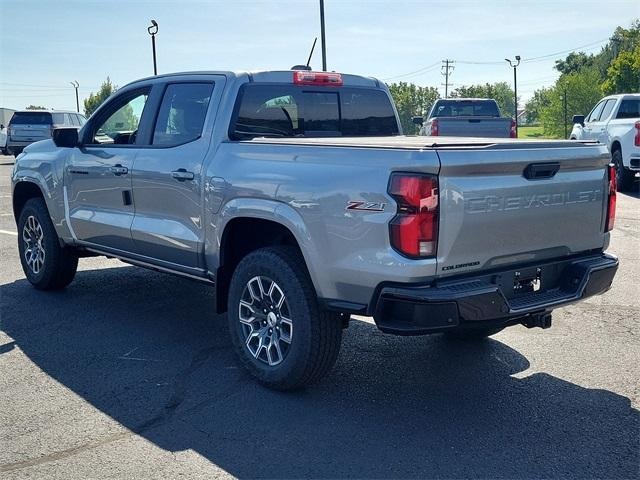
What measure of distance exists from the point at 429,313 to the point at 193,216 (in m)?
2.03

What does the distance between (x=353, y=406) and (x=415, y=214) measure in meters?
1.27

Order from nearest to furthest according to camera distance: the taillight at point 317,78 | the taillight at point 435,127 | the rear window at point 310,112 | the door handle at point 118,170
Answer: the rear window at point 310,112
the taillight at point 317,78
the door handle at point 118,170
the taillight at point 435,127

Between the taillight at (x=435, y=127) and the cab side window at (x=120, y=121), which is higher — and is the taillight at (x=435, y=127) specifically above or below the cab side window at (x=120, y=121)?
below

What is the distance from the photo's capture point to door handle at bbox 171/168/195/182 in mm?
4917

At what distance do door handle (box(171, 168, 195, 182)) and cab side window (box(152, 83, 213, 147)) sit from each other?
0.24 m

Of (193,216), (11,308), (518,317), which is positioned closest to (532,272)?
(518,317)

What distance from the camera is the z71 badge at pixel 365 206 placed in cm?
367

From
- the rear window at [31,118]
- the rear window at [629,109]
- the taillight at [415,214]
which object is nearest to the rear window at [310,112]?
the taillight at [415,214]

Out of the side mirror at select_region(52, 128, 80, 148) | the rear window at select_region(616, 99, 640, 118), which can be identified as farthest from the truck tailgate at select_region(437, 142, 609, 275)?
the rear window at select_region(616, 99, 640, 118)

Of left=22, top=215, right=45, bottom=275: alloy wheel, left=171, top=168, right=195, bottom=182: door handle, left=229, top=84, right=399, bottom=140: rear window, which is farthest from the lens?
left=22, top=215, right=45, bottom=275: alloy wheel

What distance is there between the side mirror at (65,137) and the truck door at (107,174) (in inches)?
3.0

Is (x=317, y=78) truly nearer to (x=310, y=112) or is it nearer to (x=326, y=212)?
(x=310, y=112)

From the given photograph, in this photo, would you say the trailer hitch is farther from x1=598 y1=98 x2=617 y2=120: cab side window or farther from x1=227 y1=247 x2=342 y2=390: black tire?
x1=598 y1=98 x2=617 y2=120: cab side window

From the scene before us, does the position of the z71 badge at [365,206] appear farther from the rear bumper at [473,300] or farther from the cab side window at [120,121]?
the cab side window at [120,121]
